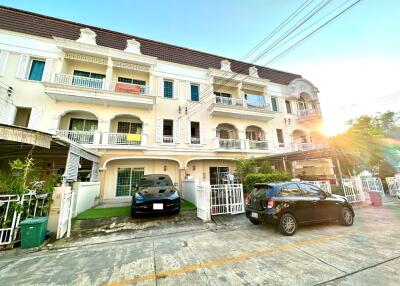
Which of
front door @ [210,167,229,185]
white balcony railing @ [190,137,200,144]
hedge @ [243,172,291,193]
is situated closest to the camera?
hedge @ [243,172,291,193]

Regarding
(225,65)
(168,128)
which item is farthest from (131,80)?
(225,65)

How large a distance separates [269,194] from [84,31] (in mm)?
16284

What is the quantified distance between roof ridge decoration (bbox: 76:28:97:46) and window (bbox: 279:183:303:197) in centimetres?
1520

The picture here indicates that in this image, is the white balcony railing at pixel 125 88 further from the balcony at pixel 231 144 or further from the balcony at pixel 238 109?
the balcony at pixel 231 144

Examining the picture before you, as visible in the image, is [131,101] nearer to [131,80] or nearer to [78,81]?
[131,80]

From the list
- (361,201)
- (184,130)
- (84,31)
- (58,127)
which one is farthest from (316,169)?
(84,31)

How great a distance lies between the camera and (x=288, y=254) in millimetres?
3793

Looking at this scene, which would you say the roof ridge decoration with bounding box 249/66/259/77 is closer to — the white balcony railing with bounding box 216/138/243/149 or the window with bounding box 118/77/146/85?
the white balcony railing with bounding box 216/138/243/149

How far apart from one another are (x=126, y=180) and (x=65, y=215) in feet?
21.6

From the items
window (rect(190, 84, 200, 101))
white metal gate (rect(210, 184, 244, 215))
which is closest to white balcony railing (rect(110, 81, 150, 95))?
window (rect(190, 84, 200, 101))

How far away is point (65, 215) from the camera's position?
5.47 m

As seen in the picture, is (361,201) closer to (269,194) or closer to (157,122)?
(269,194)

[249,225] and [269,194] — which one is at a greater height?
[269,194]

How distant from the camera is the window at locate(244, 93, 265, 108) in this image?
648 inches
